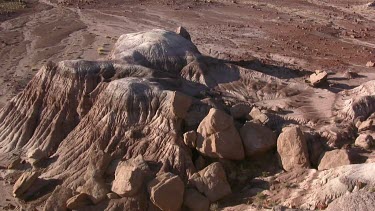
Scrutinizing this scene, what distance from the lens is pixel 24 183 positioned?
48.3 feet

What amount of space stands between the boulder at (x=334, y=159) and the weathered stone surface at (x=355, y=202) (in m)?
2.28

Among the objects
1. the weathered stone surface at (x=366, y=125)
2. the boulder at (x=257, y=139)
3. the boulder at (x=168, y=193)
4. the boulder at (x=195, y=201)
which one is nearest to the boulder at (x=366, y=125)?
the weathered stone surface at (x=366, y=125)

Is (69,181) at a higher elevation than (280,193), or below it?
below

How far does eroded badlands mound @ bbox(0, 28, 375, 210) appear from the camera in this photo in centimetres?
1295

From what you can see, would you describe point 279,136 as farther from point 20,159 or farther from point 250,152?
point 20,159

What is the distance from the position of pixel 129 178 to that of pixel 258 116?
4.34 m

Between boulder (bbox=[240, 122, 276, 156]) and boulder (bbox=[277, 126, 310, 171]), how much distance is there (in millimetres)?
378

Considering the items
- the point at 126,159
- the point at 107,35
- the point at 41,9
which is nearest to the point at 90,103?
the point at 126,159

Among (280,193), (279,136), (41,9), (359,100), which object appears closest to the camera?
(280,193)

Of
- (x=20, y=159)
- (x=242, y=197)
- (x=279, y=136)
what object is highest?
(x=279, y=136)

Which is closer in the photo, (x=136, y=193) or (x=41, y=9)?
(x=136, y=193)

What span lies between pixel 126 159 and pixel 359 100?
7289 millimetres

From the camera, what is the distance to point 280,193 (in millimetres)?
12547

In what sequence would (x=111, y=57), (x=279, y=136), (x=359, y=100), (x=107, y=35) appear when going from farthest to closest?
(x=107, y=35) → (x=111, y=57) → (x=359, y=100) → (x=279, y=136)
